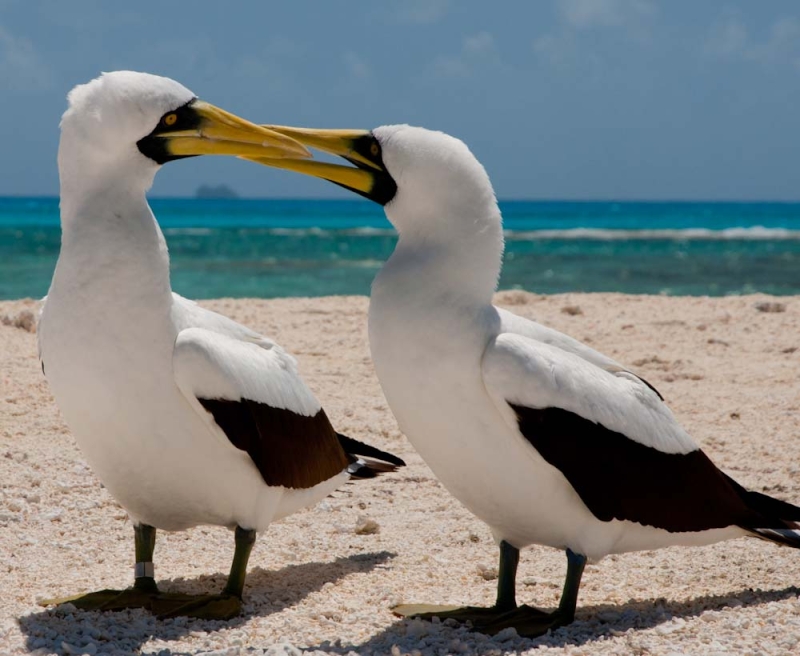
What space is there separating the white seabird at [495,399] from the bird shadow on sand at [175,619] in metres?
0.55

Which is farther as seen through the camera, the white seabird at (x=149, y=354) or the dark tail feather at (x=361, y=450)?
the dark tail feather at (x=361, y=450)

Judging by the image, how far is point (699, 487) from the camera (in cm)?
381

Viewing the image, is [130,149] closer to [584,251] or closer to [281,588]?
[281,588]

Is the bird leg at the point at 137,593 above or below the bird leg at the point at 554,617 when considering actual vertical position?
below

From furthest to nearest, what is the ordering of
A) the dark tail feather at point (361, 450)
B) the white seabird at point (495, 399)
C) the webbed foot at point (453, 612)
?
1. the dark tail feather at point (361, 450)
2. the webbed foot at point (453, 612)
3. the white seabird at point (495, 399)

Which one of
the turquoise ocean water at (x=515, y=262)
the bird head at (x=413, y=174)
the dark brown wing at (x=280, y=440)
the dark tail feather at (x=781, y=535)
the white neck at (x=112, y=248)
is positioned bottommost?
the turquoise ocean water at (x=515, y=262)

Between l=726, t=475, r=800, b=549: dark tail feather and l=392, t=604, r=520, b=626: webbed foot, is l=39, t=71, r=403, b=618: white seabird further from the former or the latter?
l=726, t=475, r=800, b=549: dark tail feather

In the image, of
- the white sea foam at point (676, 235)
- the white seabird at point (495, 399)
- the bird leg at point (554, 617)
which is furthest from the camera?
the white sea foam at point (676, 235)

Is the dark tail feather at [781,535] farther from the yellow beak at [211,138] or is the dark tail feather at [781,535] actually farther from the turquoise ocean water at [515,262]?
the turquoise ocean water at [515,262]

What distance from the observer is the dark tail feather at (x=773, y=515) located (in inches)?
156

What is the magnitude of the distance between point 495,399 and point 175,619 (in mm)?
1405

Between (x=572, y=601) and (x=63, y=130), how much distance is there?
7.77 feet

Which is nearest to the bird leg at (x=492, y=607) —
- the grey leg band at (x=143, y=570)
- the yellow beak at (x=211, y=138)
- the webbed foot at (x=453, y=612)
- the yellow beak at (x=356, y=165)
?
the webbed foot at (x=453, y=612)

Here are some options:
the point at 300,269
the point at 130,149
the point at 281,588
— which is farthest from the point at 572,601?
the point at 300,269
